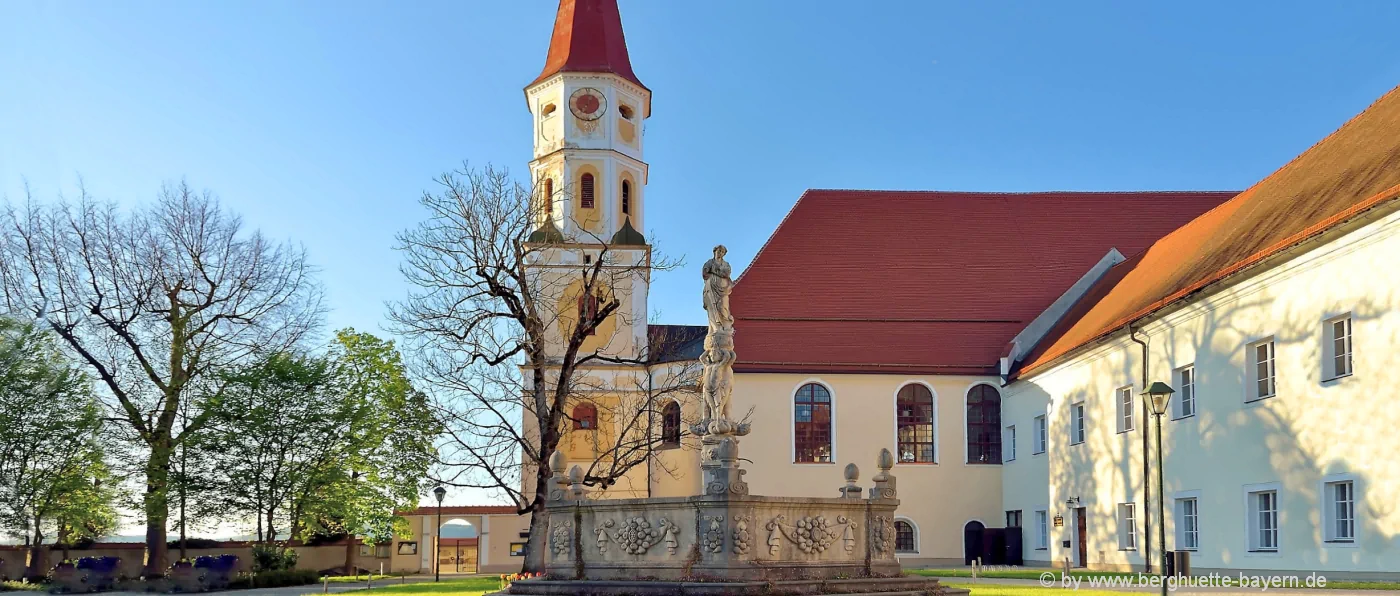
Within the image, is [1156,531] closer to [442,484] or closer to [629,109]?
[442,484]

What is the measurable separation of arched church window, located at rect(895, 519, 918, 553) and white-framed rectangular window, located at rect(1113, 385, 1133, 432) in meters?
10.8

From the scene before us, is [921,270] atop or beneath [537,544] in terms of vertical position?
atop

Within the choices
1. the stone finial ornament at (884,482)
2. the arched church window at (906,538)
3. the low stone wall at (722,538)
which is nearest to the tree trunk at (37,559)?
the low stone wall at (722,538)

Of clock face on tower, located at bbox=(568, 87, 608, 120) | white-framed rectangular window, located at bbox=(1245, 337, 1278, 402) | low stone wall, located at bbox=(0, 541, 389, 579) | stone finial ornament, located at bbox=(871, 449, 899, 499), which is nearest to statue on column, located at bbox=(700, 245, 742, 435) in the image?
stone finial ornament, located at bbox=(871, 449, 899, 499)

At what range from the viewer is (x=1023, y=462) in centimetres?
3794

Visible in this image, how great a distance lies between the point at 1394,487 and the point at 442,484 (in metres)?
19.9

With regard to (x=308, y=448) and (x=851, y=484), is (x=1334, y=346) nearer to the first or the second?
(x=851, y=484)

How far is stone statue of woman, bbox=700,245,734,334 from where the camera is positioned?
19.0 metres

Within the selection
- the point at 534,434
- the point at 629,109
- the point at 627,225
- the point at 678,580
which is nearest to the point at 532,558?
the point at 678,580

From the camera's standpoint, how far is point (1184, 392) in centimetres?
2712

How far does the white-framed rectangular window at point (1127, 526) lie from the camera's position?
1172 inches

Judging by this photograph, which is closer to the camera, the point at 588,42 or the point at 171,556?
the point at 171,556

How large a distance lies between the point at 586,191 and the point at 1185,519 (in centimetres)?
2513

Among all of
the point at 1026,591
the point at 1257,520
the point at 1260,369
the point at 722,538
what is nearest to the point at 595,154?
the point at 1260,369
